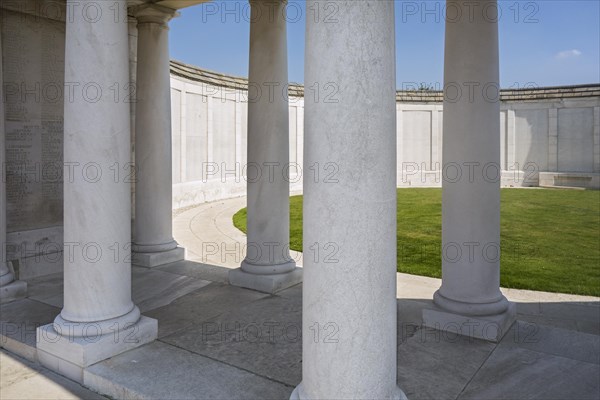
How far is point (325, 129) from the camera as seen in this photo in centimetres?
967

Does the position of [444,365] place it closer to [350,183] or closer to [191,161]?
[350,183]

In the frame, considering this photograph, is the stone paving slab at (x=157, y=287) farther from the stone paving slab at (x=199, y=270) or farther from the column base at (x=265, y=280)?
the column base at (x=265, y=280)

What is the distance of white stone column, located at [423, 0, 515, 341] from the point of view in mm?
17000

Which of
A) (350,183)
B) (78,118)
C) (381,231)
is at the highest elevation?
(78,118)

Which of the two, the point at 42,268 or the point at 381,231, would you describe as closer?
the point at 381,231

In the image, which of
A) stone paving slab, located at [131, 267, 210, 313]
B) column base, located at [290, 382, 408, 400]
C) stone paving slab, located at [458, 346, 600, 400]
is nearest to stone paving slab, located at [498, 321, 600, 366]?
stone paving slab, located at [458, 346, 600, 400]

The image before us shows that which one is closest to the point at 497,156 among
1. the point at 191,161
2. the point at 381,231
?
the point at 381,231

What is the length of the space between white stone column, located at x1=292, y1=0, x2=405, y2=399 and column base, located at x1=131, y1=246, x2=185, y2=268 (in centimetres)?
1946

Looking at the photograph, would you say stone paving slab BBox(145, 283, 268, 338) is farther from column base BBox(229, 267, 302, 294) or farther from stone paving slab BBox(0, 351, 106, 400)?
stone paving slab BBox(0, 351, 106, 400)

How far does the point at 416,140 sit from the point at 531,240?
187 ft

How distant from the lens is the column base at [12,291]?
2058 cm

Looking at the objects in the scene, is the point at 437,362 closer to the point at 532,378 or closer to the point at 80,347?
the point at 532,378

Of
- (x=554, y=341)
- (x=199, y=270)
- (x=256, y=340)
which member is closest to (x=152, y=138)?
(x=199, y=270)

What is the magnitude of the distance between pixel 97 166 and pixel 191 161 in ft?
149
